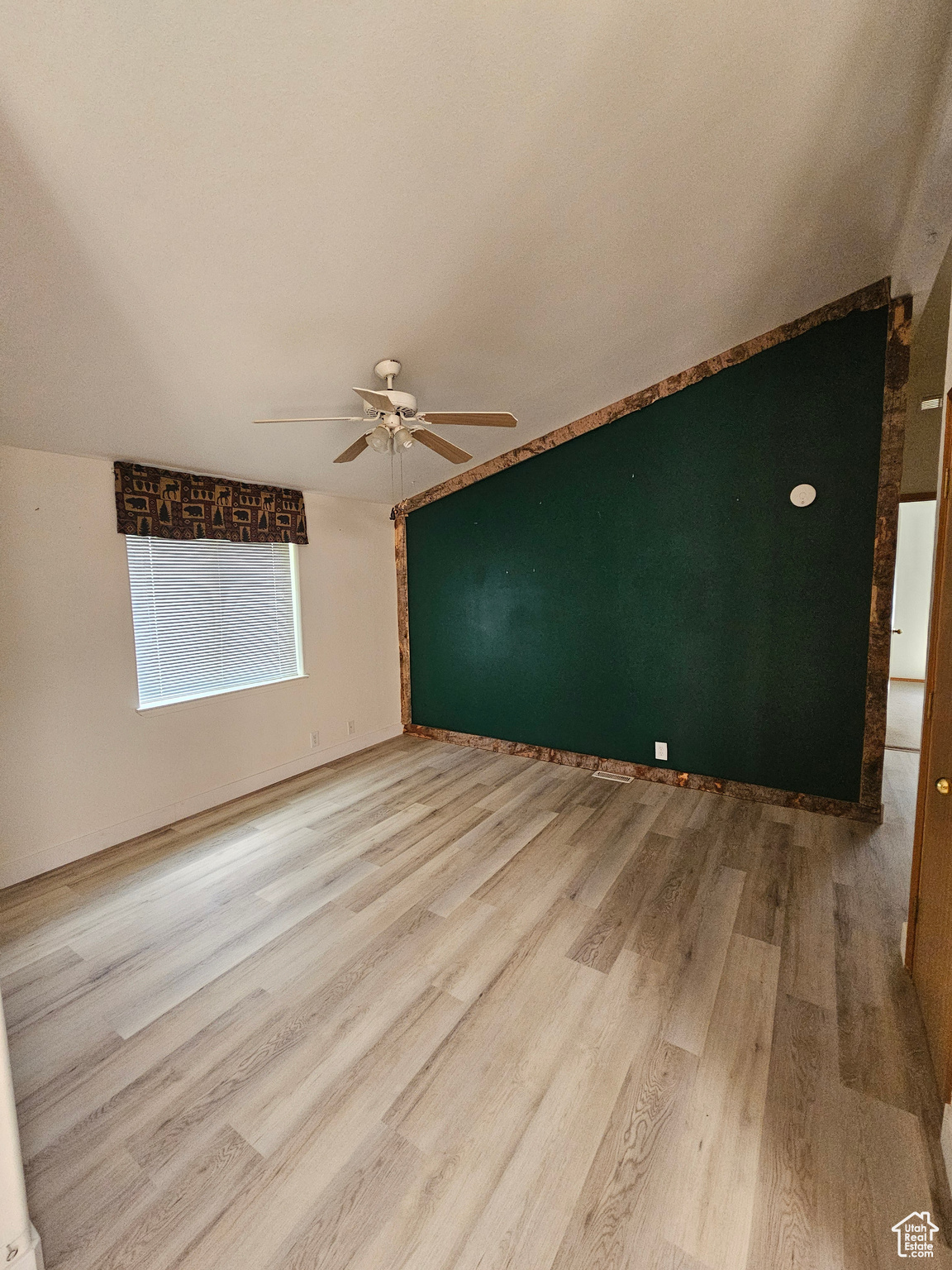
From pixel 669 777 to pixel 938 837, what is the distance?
87.0 inches

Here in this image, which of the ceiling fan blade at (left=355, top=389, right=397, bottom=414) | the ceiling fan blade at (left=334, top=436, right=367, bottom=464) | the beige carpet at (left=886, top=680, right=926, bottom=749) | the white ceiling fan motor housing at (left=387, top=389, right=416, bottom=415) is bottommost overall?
the beige carpet at (left=886, top=680, right=926, bottom=749)

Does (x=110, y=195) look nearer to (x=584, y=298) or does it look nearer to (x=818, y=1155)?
(x=584, y=298)

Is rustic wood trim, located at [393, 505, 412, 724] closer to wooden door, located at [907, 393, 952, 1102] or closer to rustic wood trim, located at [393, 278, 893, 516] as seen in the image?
rustic wood trim, located at [393, 278, 893, 516]

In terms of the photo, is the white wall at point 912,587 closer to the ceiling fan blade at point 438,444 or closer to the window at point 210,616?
the ceiling fan blade at point 438,444

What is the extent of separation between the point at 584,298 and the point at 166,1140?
3.60 meters

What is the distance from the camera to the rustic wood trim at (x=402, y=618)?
516cm

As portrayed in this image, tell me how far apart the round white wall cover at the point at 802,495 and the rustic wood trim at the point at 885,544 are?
1.12 ft

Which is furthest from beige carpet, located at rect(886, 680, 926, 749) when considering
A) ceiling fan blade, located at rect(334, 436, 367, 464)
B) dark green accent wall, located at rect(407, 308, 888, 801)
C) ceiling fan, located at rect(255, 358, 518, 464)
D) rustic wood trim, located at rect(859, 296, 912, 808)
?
ceiling fan blade, located at rect(334, 436, 367, 464)

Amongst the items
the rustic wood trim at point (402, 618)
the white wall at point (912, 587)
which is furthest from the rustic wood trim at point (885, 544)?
the white wall at point (912, 587)

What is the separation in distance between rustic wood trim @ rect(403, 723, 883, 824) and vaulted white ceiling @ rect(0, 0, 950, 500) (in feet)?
9.89

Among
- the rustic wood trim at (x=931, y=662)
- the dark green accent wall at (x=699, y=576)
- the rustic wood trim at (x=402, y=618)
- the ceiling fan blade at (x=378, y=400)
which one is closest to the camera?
the rustic wood trim at (x=931, y=662)

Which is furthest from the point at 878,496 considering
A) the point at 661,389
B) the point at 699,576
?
the point at 661,389

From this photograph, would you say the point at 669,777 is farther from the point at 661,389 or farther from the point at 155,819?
the point at 155,819

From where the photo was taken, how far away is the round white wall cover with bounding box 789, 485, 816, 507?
319cm
